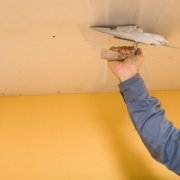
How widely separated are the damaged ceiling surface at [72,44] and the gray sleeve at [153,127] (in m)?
0.23

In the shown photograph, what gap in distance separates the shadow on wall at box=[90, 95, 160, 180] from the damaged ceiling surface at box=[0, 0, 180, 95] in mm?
106

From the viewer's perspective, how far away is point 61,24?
40.6 inches

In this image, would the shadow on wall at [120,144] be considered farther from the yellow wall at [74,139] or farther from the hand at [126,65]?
the hand at [126,65]

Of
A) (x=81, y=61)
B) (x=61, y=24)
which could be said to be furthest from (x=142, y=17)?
(x=81, y=61)

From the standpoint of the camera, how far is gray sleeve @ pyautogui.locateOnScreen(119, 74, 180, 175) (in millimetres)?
971

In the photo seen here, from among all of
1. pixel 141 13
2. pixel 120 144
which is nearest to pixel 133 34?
pixel 141 13

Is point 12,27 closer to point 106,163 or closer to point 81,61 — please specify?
point 81,61

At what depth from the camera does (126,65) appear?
1.05 m

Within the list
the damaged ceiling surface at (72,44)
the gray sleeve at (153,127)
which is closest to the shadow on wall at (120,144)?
the damaged ceiling surface at (72,44)

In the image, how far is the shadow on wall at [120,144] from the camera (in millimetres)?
1378

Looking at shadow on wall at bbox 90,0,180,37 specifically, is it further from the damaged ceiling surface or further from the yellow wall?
the yellow wall

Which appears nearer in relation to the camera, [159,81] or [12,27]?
[12,27]

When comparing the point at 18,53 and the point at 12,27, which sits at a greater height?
the point at 12,27

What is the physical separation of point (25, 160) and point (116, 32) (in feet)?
2.44
